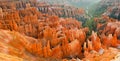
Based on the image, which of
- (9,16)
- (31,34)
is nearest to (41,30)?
(31,34)

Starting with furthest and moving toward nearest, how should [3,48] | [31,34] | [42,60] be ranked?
[31,34] → [42,60] → [3,48]

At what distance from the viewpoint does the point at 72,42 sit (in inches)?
4550

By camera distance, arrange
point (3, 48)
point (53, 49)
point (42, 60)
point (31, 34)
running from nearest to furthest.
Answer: point (3, 48), point (42, 60), point (53, 49), point (31, 34)

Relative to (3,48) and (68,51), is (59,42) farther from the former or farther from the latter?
(3,48)

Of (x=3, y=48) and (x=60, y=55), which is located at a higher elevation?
(x=3, y=48)

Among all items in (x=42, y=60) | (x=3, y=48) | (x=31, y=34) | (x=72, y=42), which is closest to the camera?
(x=3, y=48)

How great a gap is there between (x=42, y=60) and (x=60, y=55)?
9.46 meters

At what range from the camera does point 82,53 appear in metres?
111

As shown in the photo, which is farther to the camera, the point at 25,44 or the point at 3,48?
the point at 25,44

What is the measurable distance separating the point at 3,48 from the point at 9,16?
4975cm

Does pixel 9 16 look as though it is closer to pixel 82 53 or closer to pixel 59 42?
pixel 59 42

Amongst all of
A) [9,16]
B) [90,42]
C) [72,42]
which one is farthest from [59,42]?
[9,16]

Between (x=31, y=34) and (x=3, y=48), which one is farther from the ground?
(x=3, y=48)

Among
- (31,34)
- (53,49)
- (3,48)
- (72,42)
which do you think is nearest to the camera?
(3,48)
